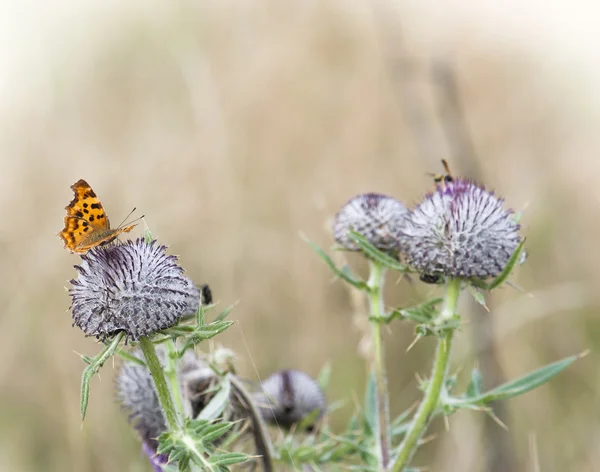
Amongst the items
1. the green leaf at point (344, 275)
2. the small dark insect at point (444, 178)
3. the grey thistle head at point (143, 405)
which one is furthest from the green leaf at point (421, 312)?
the grey thistle head at point (143, 405)

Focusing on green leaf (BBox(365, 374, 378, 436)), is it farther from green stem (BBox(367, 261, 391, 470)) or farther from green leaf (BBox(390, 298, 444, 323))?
green leaf (BBox(390, 298, 444, 323))

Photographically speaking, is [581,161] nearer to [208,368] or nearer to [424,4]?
[424,4]

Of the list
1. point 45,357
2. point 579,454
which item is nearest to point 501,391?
point 579,454

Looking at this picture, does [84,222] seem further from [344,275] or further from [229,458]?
[344,275]

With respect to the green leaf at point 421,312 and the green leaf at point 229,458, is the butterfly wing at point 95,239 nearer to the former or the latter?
the green leaf at point 229,458

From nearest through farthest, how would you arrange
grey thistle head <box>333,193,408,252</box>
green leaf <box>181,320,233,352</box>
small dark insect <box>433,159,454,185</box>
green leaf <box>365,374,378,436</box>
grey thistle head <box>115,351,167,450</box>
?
green leaf <box>181,320,233,352</box>
grey thistle head <box>115,351,167,450</box>
green leaf <box>365,374,378,436</box>
small dark insect <box>433,159,454,185</box>
grey thistle head <box>333,193,408,252</box>

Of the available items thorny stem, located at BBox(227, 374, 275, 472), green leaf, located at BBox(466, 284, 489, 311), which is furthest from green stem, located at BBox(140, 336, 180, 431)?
green leaf, located at BBox(466, 284, 489, 311)

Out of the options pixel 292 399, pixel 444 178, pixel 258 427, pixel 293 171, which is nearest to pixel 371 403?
pixel 292 399
